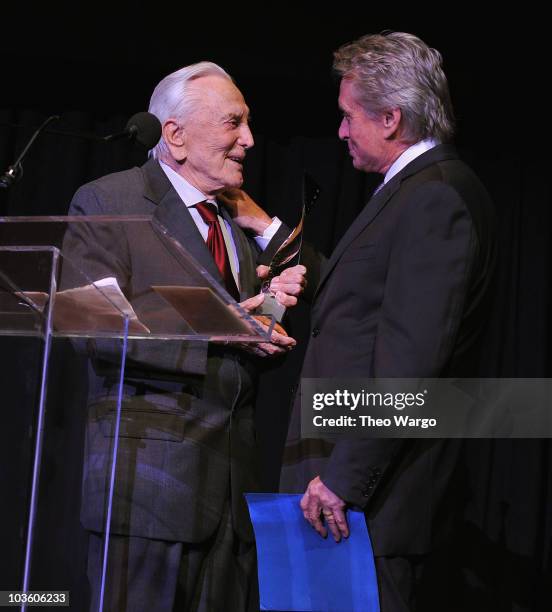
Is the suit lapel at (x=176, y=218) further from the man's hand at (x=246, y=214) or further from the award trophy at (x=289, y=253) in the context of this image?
the man's hand at (x=246, y=214)

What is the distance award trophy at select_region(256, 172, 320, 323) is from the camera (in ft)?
7.76

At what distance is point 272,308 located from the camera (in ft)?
7.70

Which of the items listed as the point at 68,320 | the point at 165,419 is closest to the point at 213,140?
the point at 165,419

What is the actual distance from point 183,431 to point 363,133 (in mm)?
828

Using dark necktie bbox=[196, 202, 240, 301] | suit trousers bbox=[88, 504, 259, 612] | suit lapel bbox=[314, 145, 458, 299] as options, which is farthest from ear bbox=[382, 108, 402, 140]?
suit trousers bbox=[88, 504, 259, 612]

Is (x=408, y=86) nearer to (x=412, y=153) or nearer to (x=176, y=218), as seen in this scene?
(x=412, y=153)

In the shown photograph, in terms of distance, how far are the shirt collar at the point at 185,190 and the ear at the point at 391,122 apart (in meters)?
0.56

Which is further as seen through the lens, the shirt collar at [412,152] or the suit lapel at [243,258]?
the suit lapel at [243,258]

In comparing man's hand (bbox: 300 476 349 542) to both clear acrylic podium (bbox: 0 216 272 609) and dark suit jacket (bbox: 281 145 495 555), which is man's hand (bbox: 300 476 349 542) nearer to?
dark suit jacket (bbox: 281 145 495 555)

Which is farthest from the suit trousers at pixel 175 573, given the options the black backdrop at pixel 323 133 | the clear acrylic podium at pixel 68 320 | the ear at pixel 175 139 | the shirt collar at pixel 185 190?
the black backdrop at pixel 323 133

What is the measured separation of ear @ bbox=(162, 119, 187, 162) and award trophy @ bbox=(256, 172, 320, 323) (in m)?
0.38

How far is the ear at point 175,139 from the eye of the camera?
2.62 metres

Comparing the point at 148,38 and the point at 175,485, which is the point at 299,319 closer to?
the point at 148,38

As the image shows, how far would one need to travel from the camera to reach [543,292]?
4121mm
